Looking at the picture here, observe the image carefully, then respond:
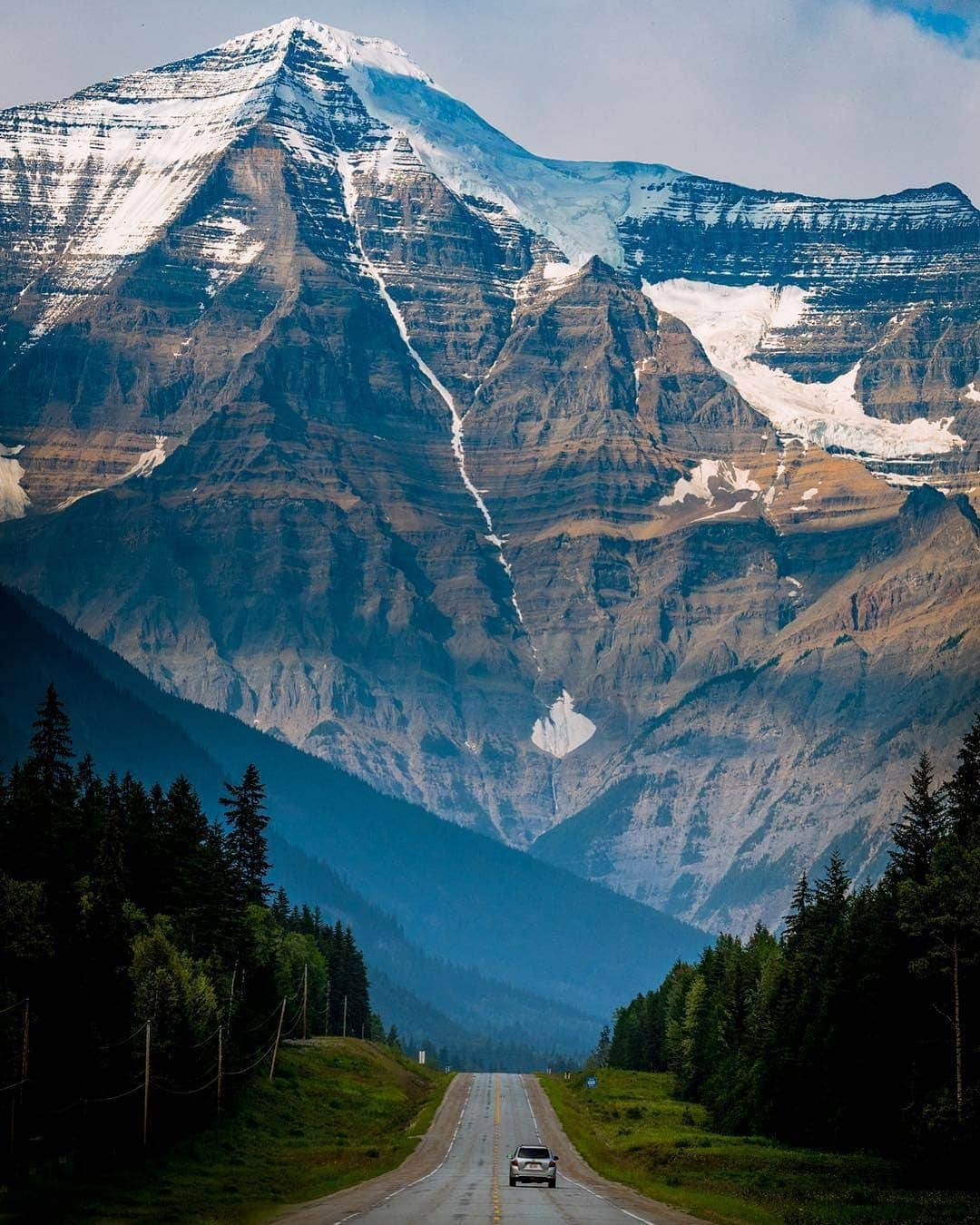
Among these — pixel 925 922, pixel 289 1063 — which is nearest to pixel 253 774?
pixel 289 1063

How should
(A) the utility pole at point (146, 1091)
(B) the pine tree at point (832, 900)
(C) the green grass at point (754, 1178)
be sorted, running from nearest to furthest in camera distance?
(C) the green grass at point (754, 1178), (A) the utility pole at point (146, 1091), (B) the pine tree at point (832, 900)

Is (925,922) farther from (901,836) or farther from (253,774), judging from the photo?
(253,774)

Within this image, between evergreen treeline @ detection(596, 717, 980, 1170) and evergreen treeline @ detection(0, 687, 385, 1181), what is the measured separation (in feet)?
103

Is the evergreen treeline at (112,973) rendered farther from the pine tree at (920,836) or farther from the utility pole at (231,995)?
the pine tree at (920,836)

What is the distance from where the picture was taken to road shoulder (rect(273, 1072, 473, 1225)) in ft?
327

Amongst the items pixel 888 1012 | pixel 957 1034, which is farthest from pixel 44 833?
pixel 957 1034

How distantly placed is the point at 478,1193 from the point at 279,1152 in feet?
92.0

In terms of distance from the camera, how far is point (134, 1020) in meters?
122

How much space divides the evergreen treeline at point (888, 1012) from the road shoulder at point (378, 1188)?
59.0 ft

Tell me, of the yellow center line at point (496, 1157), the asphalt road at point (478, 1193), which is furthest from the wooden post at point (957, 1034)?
the yellow center line at point (496, 1157)

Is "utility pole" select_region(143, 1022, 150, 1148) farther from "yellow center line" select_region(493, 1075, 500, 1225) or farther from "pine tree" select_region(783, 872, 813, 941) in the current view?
"pine tree" select_region(783, 872, 813, 941)

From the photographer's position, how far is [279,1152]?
133 metres

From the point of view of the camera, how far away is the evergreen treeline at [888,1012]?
108 m

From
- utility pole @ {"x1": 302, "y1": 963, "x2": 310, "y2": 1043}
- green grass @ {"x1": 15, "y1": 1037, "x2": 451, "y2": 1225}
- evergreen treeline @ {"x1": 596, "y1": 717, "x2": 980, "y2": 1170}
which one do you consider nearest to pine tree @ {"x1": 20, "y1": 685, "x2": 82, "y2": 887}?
green grass @ {"x1": 15, "y1": 1037, "x2": 451, "y2": 1225}
